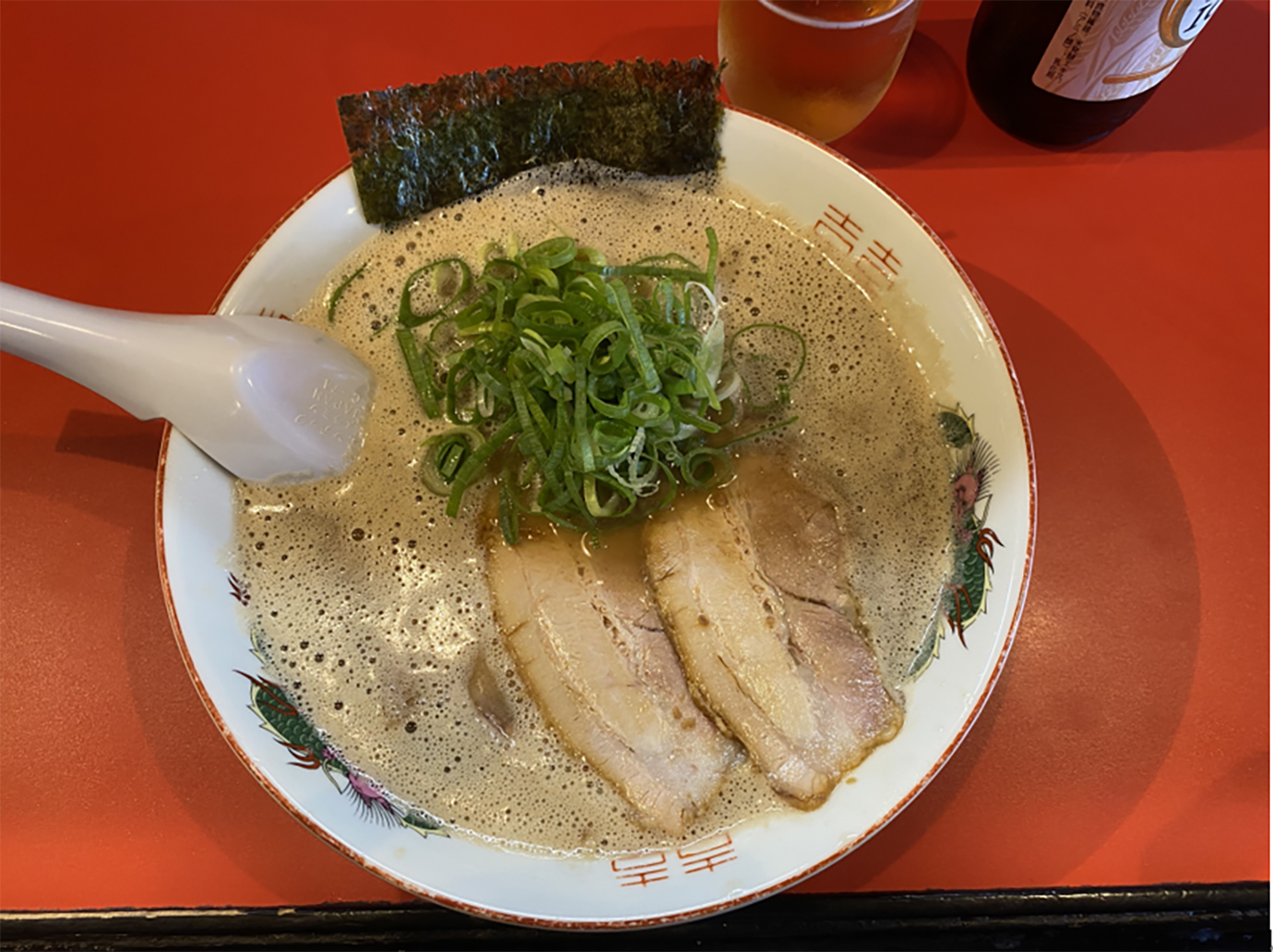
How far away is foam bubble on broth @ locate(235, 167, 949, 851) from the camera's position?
97 centimetres

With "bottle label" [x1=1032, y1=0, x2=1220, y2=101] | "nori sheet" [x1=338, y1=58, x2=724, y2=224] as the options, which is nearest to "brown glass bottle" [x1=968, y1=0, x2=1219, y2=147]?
"bottle label" [x1=1032, y1=0, x2=1220, y2=101]

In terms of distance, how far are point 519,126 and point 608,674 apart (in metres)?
0.83

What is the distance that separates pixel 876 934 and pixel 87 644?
127 cm

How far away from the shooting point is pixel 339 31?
1.37 metres

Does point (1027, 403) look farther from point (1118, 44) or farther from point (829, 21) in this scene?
point (829, 21)

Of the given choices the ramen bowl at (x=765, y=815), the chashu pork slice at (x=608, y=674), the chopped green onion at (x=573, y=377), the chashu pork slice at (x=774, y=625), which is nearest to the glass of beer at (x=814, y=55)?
the ramen bowl at (x=765, y=815)

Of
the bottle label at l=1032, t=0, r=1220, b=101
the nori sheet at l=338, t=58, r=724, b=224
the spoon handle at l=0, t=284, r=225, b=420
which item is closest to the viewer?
the spoon handle at l=0, t=284, r=225, b=420

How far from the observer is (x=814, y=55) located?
3.42ft

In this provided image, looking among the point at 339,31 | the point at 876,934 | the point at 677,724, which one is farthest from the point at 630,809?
the point at 339,31

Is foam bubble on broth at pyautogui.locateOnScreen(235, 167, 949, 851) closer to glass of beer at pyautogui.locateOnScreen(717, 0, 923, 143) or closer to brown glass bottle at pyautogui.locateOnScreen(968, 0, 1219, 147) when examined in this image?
glass of beer at pyautogui.locateOnScreen(717, 0, 923, 143)

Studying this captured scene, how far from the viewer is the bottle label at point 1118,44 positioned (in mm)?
917

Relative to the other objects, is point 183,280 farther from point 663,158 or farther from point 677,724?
point 677,724

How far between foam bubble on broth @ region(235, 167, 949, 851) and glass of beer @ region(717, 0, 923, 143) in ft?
0.65

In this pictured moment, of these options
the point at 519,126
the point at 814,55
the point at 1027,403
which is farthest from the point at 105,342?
the point at 1027,403
